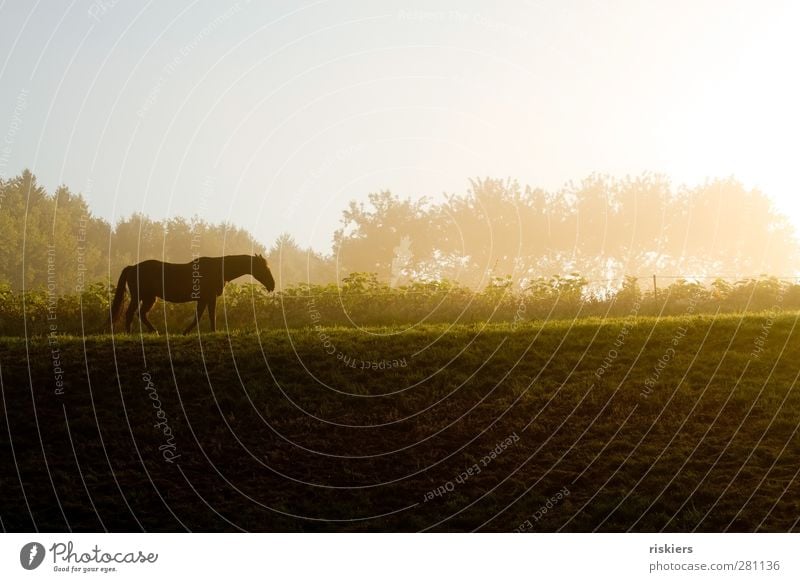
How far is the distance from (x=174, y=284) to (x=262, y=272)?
215cm

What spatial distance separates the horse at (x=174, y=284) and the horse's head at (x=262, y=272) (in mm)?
40

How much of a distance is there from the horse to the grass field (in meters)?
0.88

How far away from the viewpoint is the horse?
71.7ft

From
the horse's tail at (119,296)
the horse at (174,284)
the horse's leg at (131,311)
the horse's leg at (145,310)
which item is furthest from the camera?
the horse's leg at (131,311)

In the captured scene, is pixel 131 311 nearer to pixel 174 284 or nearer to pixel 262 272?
pixel 174 284

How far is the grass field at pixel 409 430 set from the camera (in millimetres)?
13703

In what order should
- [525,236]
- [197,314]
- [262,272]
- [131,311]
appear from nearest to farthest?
[197,314]
[131,311]
[262,272]
[525,236]

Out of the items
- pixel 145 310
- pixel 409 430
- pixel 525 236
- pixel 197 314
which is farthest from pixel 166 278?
pixel 525 236

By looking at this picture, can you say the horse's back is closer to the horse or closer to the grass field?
the horse

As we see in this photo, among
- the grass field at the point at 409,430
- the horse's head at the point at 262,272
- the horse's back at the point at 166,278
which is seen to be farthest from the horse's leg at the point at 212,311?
the horse's head at the point at 262,272

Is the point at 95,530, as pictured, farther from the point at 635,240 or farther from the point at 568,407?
the point at 635,240

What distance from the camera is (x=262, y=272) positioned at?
73.4 ft

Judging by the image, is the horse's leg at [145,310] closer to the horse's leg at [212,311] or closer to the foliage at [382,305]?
the horse's leg at [212,311]

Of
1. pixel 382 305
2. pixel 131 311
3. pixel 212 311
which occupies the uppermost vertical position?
pixel 131 311
